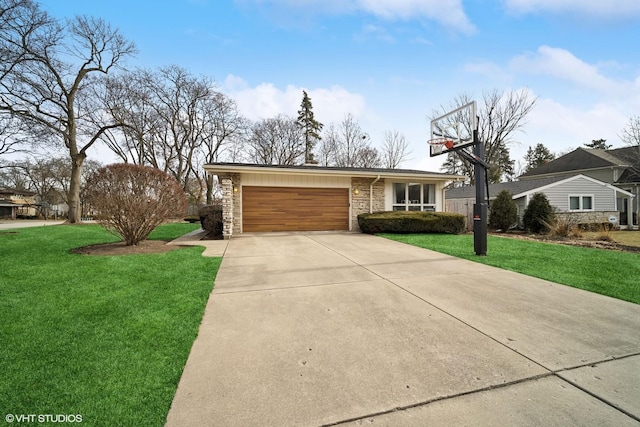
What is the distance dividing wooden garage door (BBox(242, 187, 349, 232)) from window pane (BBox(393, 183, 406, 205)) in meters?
2.35

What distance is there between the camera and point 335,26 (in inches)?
366

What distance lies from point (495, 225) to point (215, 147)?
80.6 ft

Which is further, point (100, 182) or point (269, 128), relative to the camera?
point (269, 128)

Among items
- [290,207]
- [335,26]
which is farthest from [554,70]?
[290,207]

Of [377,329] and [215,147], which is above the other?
[215,147]

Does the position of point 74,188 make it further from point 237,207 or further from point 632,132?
point 632,132

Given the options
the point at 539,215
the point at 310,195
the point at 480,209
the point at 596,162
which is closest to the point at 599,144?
the point at 596,162

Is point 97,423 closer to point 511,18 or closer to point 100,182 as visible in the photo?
point 100,182

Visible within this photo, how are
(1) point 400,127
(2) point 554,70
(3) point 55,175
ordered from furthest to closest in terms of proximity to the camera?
(3) point 55,175 < (1) point 400,127 < (2) point 554,70

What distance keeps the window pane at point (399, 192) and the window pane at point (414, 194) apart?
0.35m

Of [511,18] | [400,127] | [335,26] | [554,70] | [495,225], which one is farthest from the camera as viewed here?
[400,127]

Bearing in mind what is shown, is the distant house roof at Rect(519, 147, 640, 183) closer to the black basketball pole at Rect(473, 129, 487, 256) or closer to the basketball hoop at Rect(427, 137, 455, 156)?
the basketball hoop at Rect(427, 137, 455, 156)

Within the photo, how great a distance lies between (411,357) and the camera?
7.02 feet

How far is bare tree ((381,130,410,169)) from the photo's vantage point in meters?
26.7
